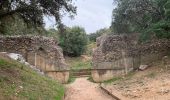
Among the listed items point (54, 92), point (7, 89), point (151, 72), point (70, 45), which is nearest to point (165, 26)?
point (151, 72)

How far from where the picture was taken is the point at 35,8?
1529 cm

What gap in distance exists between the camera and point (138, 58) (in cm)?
2791

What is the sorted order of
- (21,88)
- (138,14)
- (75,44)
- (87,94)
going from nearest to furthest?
(21,88), (87,94), (138,14), (75,44)

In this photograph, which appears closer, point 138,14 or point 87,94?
point 87,94

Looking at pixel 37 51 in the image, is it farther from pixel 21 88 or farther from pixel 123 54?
pixel 21 88

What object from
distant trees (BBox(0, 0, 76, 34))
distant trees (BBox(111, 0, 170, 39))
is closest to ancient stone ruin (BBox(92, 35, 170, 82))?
distant trees (BBox(111, 0, 170, 39))

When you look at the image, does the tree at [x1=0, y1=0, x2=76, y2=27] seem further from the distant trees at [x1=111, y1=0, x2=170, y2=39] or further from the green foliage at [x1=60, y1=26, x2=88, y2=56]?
the green foliage at [x1=60, y1=26, x2=88, y2=56]

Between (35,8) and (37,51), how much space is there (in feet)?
Answer: 42.6

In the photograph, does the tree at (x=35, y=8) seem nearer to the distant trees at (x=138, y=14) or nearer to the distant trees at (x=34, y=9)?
the distant trees at (x=34, y=9)

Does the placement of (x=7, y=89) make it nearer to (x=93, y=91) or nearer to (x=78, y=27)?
(x=93, y=91)

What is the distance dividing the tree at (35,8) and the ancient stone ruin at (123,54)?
11981 millimetres

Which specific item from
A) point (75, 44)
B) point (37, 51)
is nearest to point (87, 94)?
point (37, 51)

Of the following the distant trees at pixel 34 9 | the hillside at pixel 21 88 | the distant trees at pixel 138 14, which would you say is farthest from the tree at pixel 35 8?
the distant trees at pixel 138 14

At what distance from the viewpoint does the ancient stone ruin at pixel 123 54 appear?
89.7 ft
